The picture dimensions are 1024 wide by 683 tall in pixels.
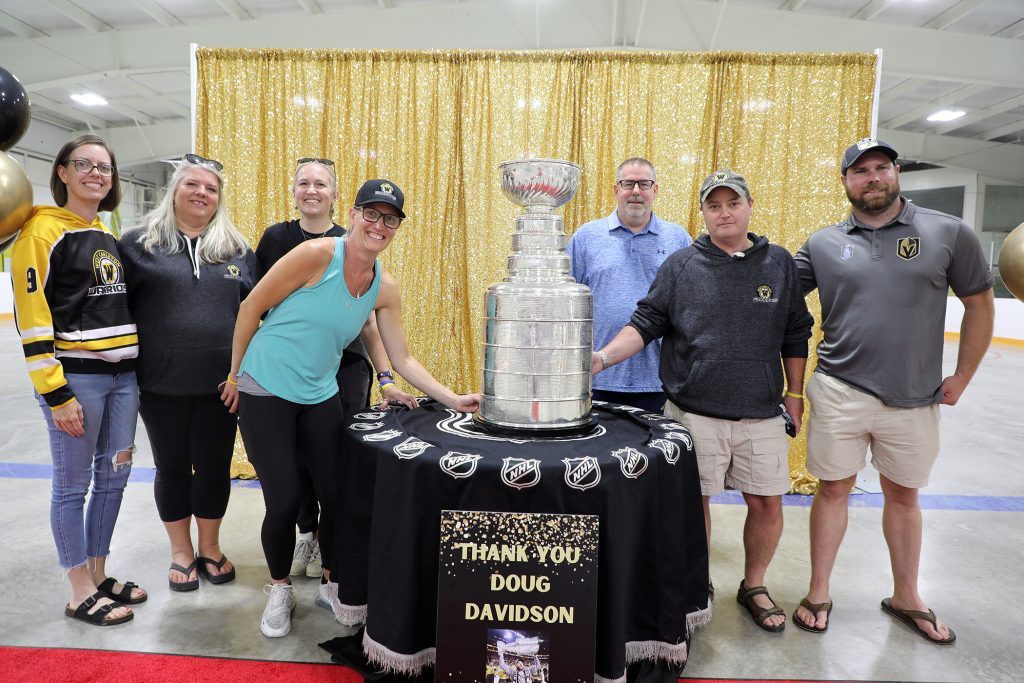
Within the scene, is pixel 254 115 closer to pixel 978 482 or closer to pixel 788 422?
pixel 788 422

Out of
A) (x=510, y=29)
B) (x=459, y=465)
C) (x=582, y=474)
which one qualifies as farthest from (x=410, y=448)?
(x=510, y=29)

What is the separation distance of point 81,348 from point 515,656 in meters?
1.70

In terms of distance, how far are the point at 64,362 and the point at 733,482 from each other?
231cm

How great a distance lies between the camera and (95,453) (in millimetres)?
2266

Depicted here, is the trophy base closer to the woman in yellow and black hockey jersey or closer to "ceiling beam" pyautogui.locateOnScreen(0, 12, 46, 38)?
the woman in yellow and black hockey jersey

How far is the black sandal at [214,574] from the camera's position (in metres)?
2.58

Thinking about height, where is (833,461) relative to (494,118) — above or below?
below

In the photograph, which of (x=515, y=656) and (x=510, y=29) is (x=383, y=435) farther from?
Answer: (x=510, y=29)

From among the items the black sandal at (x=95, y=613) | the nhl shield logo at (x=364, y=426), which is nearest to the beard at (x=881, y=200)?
the nhl shield logo at (x=364, y=426)

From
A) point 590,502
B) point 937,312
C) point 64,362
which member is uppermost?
point 937,312

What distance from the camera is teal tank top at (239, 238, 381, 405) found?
193 cm

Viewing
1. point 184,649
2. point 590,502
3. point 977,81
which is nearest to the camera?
point 590,502

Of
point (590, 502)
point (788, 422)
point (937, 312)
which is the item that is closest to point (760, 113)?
point (937, 312)

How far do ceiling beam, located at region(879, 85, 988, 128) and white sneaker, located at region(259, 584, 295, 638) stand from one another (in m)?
13.1
